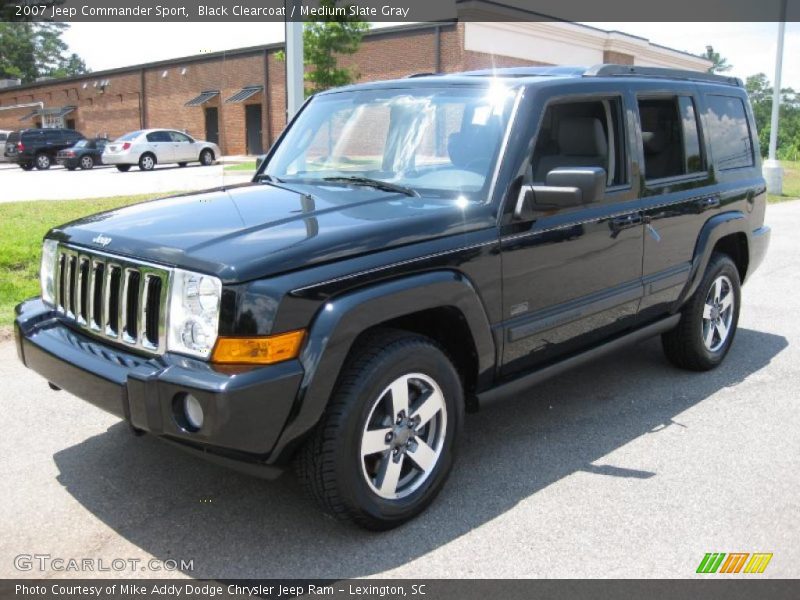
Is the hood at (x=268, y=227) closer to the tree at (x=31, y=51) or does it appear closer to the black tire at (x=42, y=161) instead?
the black tire at (x=42, y=161)

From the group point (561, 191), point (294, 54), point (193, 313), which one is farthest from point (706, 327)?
point (294, 54)

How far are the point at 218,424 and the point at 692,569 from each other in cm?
192

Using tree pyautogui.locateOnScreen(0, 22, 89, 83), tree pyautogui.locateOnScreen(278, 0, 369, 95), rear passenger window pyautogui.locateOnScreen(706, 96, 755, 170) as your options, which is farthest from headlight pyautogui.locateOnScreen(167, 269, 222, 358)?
tree pyautogui.locateOnScreen(0, 22, 89, 83)

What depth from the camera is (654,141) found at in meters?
4.89

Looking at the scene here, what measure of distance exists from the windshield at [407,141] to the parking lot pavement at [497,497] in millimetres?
1470

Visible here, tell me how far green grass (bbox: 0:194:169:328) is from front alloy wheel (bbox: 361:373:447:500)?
14.3ft

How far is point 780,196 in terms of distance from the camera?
2019 centimetres

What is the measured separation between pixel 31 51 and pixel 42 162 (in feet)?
230

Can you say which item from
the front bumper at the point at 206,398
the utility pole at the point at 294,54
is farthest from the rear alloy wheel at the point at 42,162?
the front bumper at the point at 206,398

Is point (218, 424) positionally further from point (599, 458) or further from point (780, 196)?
point (780, 196)

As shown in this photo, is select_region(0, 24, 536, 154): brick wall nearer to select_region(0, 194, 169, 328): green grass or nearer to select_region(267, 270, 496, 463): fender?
select_region(0, 194, 169, 328): green grass

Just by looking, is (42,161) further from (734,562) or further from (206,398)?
(734,562)

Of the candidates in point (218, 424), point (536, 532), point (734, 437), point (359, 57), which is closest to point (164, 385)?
point (218, 424)

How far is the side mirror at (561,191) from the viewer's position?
366 centimetres
